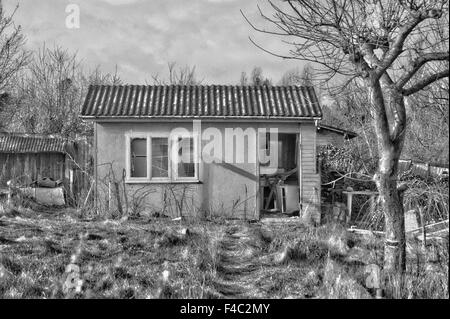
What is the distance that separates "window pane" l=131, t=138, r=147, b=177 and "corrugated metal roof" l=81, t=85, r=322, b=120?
0.86 m

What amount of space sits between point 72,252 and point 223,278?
2814 mm

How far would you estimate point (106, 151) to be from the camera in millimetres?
13016

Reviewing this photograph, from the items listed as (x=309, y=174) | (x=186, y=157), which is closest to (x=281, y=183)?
(x=309, y=174)

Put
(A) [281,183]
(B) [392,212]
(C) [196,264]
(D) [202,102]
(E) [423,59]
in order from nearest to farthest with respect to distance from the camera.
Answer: (E) [423,59]
(B) [392,212]
(C) [196,264]
(D) [202,102]
(A) [281,183]

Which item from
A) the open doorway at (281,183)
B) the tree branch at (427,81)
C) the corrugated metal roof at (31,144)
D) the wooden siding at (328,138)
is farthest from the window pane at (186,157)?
the wooden siding at (328,138)

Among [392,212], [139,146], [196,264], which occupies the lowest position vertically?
[196,264]

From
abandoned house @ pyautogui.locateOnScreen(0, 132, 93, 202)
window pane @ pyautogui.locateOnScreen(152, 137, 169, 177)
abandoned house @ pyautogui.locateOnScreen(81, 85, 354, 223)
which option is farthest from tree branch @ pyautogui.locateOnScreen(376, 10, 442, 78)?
abandoned house @ pyautogui.locateOnScreen(0, 132, 93, 202)

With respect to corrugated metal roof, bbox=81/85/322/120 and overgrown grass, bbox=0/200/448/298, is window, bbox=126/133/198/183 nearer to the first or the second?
corrugated metal roof, bbox=81/85/322/120

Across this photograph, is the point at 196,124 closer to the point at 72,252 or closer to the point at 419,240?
the point at 72,252

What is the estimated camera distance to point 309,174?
1304cm

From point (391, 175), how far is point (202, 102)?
8010 millimetres

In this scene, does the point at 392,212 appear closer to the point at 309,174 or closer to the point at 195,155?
the point at 309,174
